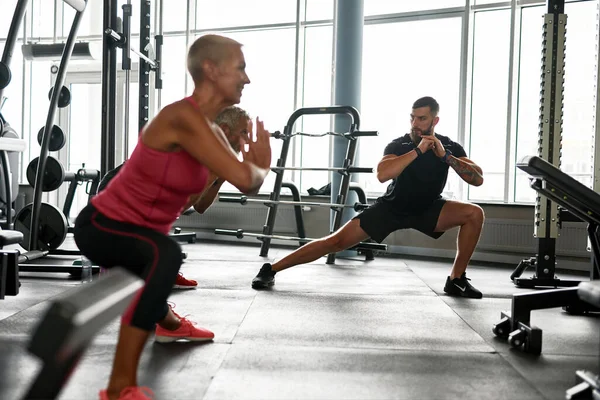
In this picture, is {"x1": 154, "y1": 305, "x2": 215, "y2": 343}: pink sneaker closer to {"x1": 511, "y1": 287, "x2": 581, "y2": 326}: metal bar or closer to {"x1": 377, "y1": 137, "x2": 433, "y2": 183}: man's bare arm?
{"x1": 511, "y1": 287, "x2": 581, "y2": 326}: metal bar

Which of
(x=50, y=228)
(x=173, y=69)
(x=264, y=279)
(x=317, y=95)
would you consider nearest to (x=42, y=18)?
(x=173, y=69)

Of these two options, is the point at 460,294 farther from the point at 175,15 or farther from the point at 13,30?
the point at 175,15

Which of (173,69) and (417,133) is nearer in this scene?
(417,133)

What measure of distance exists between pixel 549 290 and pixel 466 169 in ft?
4.27

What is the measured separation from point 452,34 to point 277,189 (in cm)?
274

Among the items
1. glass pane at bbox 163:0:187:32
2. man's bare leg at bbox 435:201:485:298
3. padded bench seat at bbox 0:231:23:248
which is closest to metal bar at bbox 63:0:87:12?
padded bench seat at bbox 0:231:23:248

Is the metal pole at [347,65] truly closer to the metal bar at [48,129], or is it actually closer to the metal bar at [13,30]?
the metal bar at [48,129]

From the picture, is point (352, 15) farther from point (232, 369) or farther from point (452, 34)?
point (232, 369)

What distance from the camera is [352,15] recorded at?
573 cm

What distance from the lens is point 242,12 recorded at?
7699 millimetres

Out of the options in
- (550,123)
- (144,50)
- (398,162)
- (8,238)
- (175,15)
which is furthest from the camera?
(175,15)

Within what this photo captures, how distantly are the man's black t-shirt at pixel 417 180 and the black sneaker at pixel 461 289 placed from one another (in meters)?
0.52

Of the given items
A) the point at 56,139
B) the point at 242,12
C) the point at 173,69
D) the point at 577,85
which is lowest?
the point at 56,139

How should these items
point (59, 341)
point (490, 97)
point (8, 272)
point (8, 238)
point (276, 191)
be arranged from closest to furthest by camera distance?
point (59, 341) < point (8, 272) < point (8, 238) < point (276, 191) < point (490, 97)
